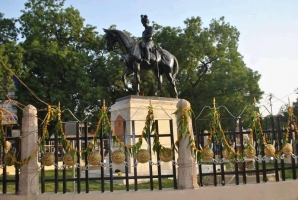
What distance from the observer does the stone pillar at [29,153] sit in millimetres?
6433

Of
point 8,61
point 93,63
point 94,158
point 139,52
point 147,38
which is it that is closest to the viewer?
point 94,158

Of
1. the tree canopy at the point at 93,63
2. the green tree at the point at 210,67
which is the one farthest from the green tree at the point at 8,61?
the green tree at the point at 210,67

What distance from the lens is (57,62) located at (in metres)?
22.8

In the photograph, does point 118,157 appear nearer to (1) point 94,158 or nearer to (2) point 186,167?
(1) point 94,158

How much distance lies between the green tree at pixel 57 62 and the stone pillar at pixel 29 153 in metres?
15.5

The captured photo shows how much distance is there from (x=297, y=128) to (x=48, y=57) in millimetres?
18527

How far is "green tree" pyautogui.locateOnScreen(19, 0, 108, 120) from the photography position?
22.2 meters

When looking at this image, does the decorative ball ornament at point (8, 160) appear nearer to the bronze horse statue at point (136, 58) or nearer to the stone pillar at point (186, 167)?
the stone pillar at point (186, 167)

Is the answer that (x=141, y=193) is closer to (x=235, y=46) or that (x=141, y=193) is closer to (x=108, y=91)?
(x=108, y=91)

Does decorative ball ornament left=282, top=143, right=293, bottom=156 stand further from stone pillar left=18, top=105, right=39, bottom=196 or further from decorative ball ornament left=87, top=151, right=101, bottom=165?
stone pillar left=18, top=105, right=39, bottom=196

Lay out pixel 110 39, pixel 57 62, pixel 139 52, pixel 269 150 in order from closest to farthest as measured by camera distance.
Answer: pixel 269 150 → pixel 139 52 → pixel 110 39 → pixel 57 62

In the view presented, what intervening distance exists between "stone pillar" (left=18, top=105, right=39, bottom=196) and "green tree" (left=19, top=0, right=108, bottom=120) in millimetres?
15491

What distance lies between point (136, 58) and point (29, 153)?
5.87 metres

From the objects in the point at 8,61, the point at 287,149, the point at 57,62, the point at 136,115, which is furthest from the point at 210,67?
the point at 287,149
